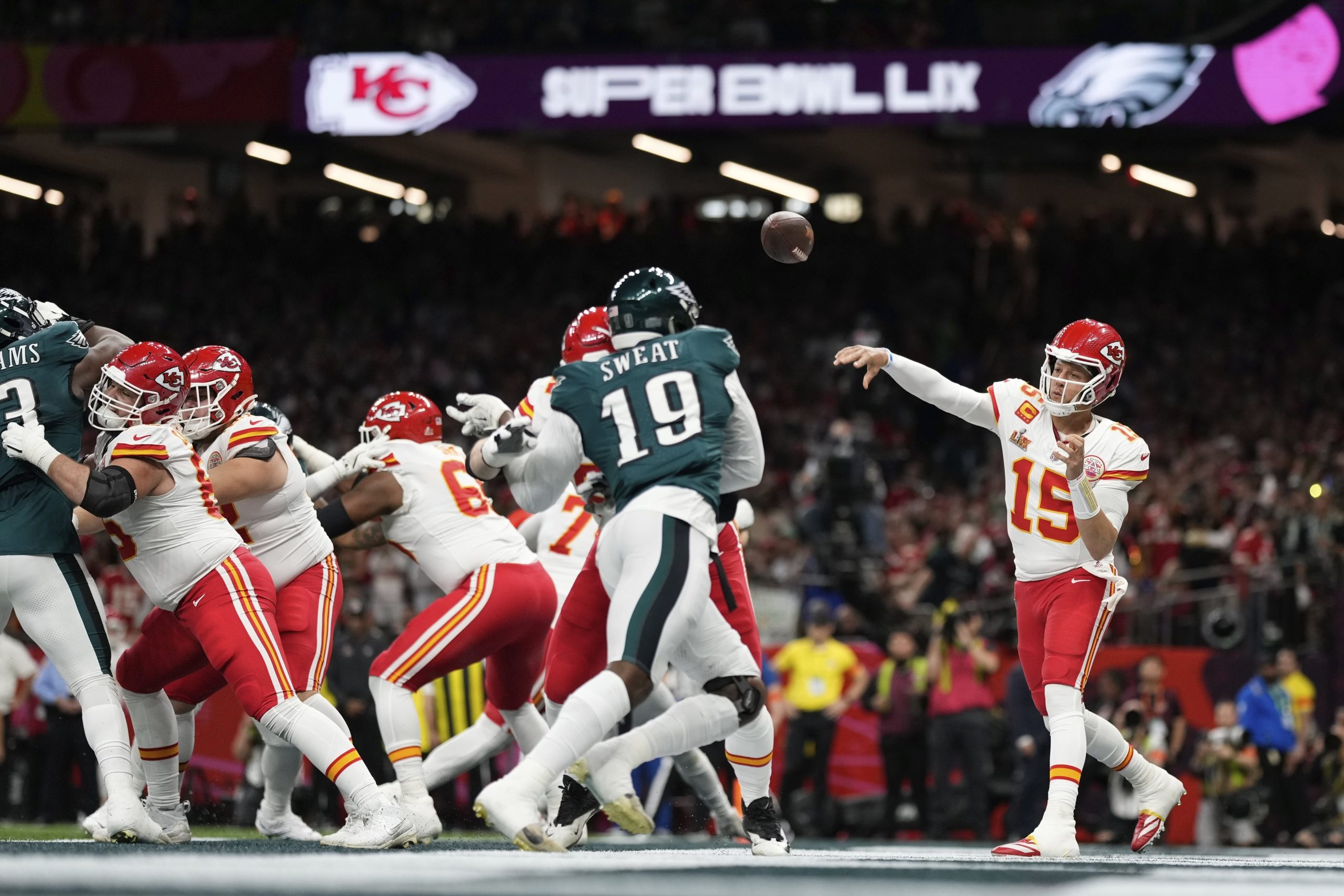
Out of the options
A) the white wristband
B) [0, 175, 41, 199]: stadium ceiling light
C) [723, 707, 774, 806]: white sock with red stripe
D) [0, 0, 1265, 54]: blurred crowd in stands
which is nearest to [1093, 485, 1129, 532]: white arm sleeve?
the white wristband

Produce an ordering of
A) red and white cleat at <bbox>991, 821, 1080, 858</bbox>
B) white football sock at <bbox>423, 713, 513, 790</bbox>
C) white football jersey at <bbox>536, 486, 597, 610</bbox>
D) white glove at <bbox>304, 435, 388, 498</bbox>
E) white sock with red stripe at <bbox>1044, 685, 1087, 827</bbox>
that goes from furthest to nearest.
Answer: white football jersey at <bbox>536, 486, 597, 610</bbox> → white football sock at <bbox>423, 713, 513, 790</bbox> → white glove at <bbox>304, 435, 388, 498</bbox> → white sock with red stripe at <bbox>1044, 685, 1087, 827</bbox> → red and white cleat at <bbox>991, 821, 1080, 858</bbox>

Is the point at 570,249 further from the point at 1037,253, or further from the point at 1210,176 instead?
the point at 1210,176

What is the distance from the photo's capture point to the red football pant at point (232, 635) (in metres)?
6.24

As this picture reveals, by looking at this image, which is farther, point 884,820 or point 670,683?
point 884,820

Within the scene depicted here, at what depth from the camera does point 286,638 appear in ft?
23.1

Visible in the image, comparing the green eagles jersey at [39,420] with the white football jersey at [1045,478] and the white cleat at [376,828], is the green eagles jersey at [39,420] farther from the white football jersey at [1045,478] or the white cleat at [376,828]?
the white football jersey at [1045,478]

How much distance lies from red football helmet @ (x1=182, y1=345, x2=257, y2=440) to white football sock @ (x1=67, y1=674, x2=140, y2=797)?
3.28 ft

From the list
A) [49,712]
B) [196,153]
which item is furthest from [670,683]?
[196,153]

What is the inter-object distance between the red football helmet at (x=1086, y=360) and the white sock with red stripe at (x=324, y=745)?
2.94 meters

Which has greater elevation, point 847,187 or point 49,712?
point 847,187

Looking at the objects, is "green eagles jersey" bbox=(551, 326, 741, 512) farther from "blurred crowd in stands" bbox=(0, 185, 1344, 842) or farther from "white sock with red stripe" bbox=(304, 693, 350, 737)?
"blurred crowd in stands" bbox=(0, 185, 1344, 842)

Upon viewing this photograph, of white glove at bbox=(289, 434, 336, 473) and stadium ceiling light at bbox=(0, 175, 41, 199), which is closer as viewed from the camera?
white glove at bbox=(289, 434, 336, 473)

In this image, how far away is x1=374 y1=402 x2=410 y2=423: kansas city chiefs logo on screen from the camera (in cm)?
770

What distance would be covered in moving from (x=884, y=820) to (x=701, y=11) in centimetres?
1100
